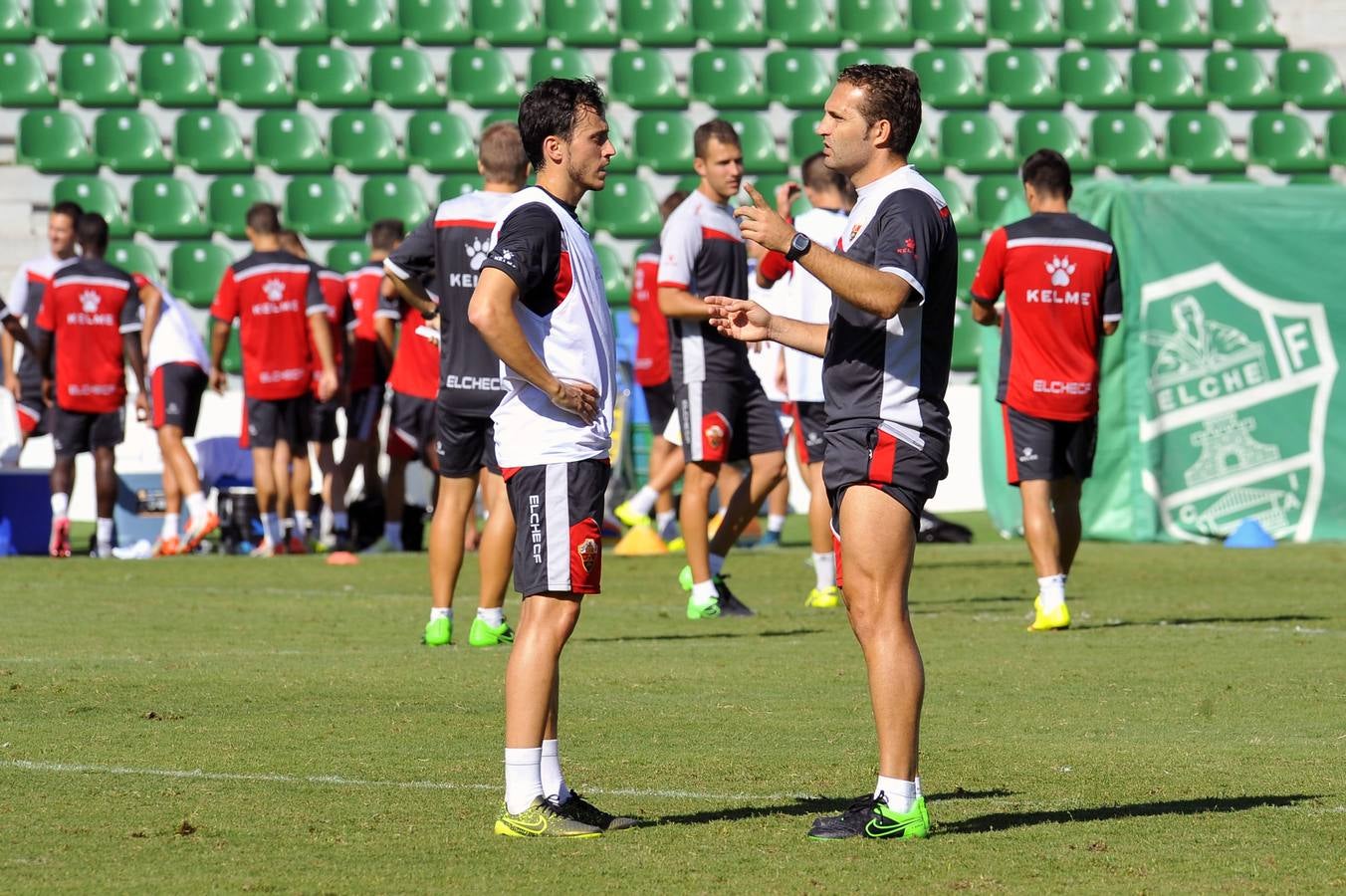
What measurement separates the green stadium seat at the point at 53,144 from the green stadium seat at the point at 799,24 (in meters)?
7.38

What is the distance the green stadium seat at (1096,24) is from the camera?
74.0ft

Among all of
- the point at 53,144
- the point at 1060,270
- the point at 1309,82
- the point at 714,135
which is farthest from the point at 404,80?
the point at 1060,270

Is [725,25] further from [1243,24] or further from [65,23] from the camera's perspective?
[65,23]

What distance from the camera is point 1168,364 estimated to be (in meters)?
15.7

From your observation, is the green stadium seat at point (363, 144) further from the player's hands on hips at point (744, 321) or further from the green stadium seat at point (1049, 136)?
the player's hands on hips at point (744, 321)

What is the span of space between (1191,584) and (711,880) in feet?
27.5

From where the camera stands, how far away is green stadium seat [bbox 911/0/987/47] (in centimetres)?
2216

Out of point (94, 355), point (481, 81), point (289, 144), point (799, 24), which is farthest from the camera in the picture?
point (799, 24)

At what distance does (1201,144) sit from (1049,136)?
174 cm

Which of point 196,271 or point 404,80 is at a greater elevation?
point 404,80

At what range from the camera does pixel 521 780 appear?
477 cm

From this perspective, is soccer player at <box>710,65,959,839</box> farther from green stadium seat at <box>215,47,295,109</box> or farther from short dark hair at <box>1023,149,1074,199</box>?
green stadium seat at <box>215,47,295,109</box>

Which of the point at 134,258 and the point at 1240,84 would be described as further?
the point at 1240,84

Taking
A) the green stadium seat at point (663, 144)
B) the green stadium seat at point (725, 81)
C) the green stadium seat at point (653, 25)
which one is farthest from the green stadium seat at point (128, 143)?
the green stadium seat at point (725, 81)
